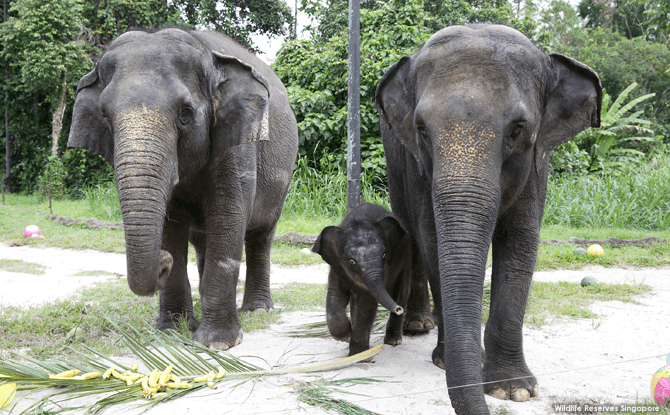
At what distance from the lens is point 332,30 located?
19.0 meters

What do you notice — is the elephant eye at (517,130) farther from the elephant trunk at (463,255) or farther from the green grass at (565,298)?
the green grass at (565,298)

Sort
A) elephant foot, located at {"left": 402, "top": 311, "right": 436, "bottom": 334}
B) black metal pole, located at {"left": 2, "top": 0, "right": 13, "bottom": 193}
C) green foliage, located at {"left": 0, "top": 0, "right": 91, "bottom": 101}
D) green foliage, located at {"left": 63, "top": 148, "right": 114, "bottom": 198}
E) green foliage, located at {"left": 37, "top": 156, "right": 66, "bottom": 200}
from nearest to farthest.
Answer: elephant foot, located at {"left": 402, "top": 311, "right": 436, "bottom": 334} → green foliage, located at {"left": 37, "top": 156, "right": 66, "bottom": 200} → green foliage, located at {"left": 0, "top": 0, "right": 91, "bottom": 101} → green foliage, located at {"left": 63, "top": 148, "right": 114, "bottom": 198} → black metal pole, located at {"left": 2, "top": 0, "right": 13, "bottom": 193}

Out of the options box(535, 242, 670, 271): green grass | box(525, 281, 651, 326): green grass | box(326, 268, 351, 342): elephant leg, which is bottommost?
box(535, 242, 670, 271): green grass

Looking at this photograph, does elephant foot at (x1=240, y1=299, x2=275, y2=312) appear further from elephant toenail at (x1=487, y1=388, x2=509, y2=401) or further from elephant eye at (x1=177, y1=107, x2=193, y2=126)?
elephant toenail at (x1=487, y1=388, x2=509, y2=401)

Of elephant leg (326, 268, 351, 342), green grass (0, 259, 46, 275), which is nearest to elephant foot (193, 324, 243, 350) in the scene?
elephant leg (326, 268, 351, 342)

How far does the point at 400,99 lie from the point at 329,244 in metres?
1.18

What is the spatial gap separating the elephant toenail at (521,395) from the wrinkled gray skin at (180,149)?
2.18m

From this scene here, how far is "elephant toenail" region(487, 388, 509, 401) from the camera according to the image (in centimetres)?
345

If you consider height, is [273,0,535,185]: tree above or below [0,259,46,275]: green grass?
above

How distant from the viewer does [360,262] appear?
3.88 metres

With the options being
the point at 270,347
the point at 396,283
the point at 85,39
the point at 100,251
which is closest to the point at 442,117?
the point at 396,283

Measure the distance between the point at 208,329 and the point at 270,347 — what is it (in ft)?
1.68

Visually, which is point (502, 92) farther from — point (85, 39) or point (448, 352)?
point (85, 39)

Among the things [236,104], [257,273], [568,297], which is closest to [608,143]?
[568,297]
